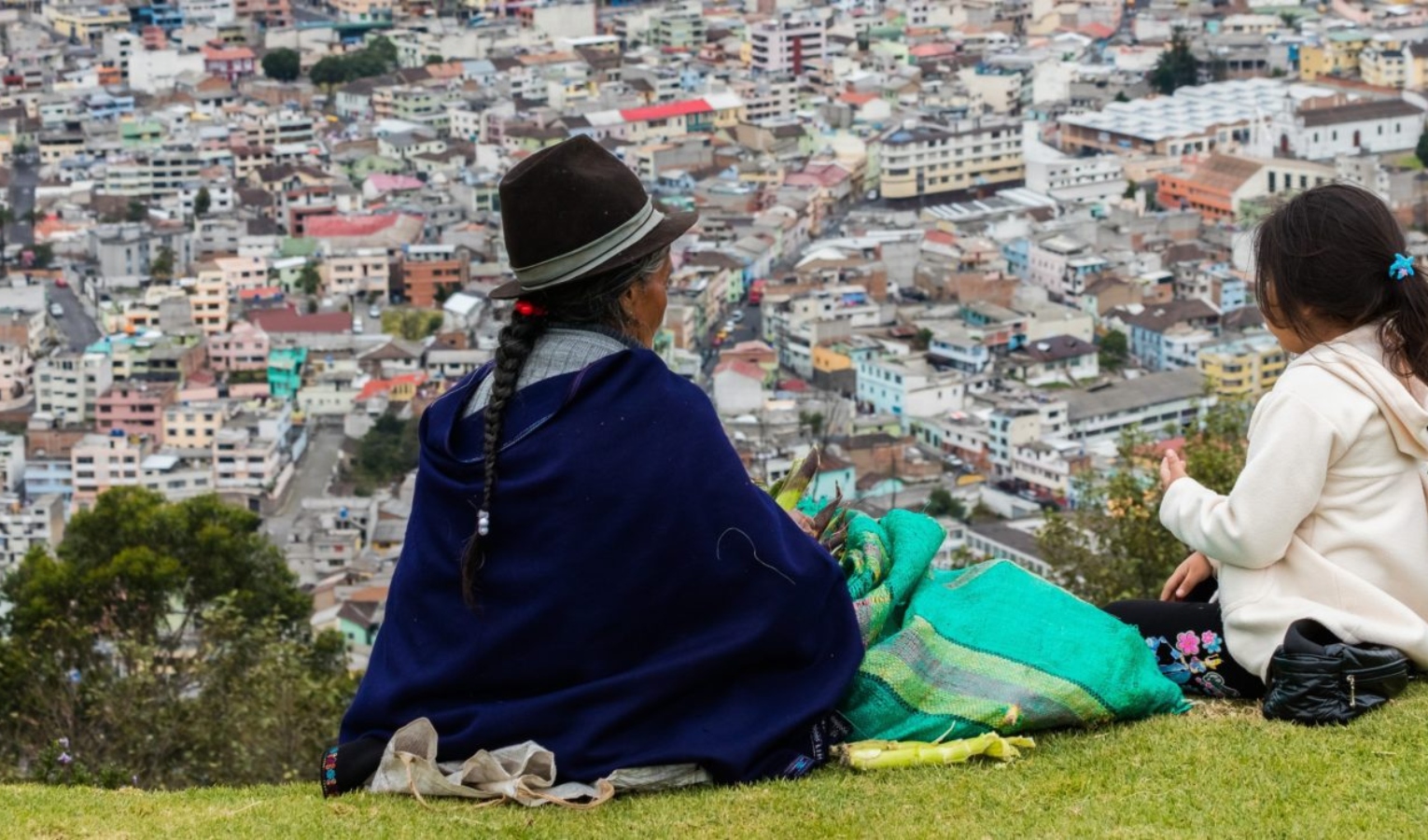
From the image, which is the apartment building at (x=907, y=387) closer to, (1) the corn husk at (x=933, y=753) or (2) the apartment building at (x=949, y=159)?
(2) the apartment building at (x=949, y=159)

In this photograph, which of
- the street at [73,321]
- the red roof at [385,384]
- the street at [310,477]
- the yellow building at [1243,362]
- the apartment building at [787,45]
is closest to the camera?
the street at [310,477]

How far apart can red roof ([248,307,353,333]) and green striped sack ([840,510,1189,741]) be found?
737 inches

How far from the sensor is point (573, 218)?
2.27m

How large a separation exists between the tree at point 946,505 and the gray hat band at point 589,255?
45.3 ft

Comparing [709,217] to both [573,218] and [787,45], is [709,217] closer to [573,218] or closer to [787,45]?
[787,45]

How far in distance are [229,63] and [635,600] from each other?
31.4 meters

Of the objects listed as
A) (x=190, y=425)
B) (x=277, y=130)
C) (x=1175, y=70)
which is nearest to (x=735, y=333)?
(x=190, y=425)

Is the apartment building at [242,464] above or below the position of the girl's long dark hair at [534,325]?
below

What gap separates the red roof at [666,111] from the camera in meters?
28.7

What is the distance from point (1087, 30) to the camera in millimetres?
34531

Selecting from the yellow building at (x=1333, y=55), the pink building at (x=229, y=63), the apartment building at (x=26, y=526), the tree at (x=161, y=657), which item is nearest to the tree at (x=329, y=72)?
Answer: the pink building at (x=229, y=63)

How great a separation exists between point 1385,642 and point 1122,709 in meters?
0.26

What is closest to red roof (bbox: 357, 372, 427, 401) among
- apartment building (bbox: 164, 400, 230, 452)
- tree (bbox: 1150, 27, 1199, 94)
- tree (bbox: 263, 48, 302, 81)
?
apartment building (bbox: 164, 400, 230, 452)

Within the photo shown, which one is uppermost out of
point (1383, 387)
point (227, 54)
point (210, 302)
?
point (1383, 387)
